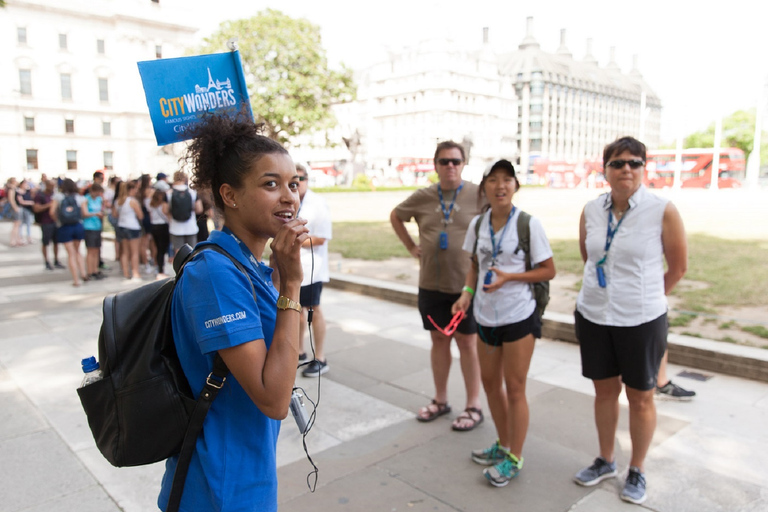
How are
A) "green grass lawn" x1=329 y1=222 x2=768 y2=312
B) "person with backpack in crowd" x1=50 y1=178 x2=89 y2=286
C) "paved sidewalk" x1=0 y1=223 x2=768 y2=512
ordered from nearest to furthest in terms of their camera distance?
"paved sidewalk" x1=0 y1=223 x2=768 y2=512 < "green grass lawn" x1=329 y1=222 x2=768 y2=312 < "person with backpack in crowd" x1=50 y1=178 x2=89 y2=286

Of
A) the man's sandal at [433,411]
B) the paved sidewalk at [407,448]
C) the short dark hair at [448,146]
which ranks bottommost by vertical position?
the paved sidewalk at [407,448]

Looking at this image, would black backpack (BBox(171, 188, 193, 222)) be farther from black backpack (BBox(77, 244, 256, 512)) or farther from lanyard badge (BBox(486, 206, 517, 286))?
black backpack (BBox(77, 244, 256, 512))

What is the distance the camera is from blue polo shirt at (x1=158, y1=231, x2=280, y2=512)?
56.7 inches

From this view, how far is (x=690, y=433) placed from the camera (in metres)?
4.18

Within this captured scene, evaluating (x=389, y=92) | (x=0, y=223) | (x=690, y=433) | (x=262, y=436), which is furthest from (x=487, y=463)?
(x=389, y=92)

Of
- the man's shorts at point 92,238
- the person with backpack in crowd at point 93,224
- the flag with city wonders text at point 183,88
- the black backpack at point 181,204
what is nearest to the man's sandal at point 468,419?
the flag with city wonders text at point 183,88

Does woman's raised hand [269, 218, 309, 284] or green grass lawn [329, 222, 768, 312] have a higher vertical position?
woman's raised hand [269, 218, 309, 284]

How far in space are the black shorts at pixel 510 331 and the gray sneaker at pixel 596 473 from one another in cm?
88

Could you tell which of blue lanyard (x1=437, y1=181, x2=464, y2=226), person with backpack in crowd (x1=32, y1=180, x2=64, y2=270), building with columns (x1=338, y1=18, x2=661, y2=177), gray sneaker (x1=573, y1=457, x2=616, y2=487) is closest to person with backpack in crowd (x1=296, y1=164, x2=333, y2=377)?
blue lanyard (x1=437, y1=181, x2=464, y2=226)

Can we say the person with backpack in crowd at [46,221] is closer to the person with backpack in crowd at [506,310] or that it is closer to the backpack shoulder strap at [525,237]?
the person with backpack in crowd at [506,310]

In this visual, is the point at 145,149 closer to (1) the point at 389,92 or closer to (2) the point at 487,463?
(1) the point at 389,92

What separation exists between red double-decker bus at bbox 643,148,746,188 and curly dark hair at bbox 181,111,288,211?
5706 cm

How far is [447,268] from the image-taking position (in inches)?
168

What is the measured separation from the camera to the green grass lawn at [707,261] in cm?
→ 790
